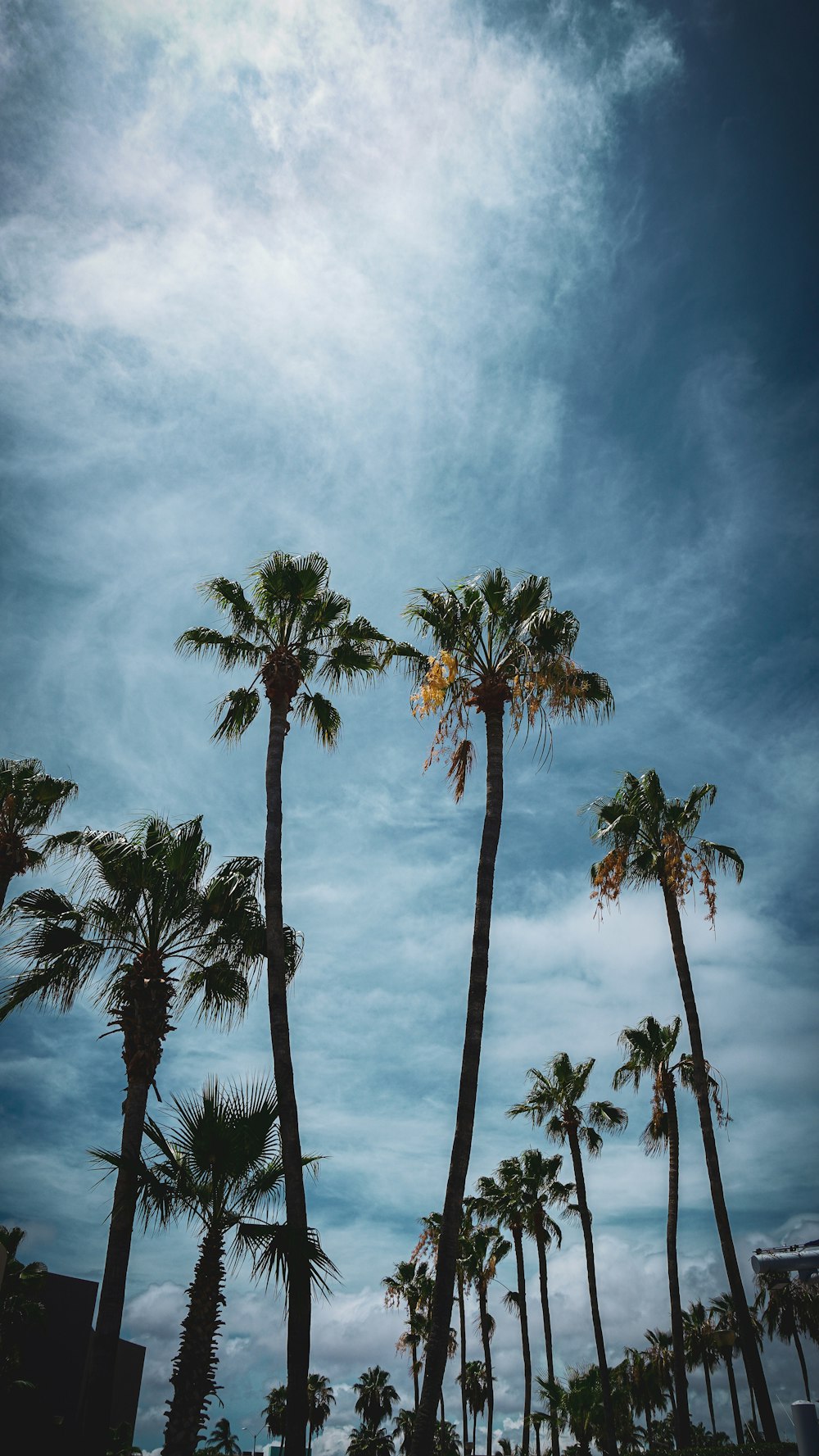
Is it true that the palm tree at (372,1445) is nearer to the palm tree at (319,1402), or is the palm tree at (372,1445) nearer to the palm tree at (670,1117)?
the palm tree at (319,1402)

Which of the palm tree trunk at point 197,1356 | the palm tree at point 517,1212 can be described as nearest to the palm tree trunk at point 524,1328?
the palm tree at point 517,1212

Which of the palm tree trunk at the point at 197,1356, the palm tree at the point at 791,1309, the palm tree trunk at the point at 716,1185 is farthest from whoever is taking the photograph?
the palm tree at the point at 791,1309

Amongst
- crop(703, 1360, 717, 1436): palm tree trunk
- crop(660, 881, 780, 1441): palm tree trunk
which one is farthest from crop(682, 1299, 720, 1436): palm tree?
crop(660, 881, 780, 1441): palm tree trunk

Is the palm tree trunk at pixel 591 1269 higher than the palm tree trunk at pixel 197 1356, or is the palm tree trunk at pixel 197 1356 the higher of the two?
the palm tree trunk at pixel 591 1269

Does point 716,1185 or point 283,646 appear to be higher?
point 283,646

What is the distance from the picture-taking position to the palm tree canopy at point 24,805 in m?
21.3

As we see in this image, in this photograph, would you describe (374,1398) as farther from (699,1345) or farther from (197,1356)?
(197,1356)

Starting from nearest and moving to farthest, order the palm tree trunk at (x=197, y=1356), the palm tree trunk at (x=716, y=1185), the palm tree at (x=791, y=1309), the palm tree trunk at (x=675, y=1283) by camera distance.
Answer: the palm tree trunk at (x=197, y=1356) < the palm tree trunk at (x=716, y=1185) < the palm tree trunk at (x=675, y=1283) < the palm tree at (x=791, y=1309)

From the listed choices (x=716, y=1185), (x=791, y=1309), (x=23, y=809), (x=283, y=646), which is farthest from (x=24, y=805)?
(x=791, y=1309)

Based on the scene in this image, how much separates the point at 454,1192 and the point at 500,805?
618 centimetres

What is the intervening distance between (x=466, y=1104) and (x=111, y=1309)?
21.1ft

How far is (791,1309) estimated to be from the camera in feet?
166

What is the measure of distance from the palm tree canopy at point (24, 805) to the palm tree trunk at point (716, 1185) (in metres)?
15.5

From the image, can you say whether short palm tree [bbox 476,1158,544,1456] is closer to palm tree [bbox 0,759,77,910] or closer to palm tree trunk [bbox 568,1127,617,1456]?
palm tree trunk [bbox 568,1127,617,1456]
